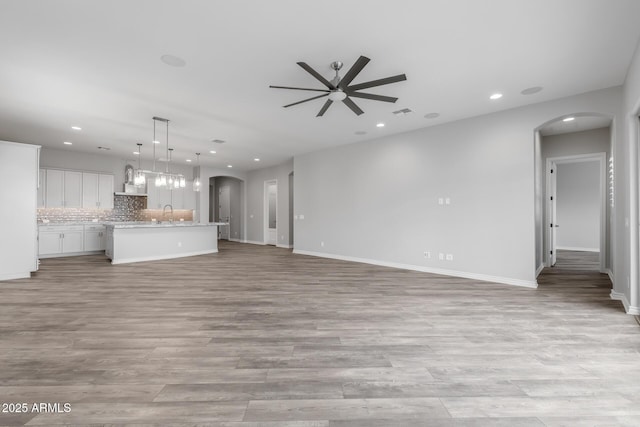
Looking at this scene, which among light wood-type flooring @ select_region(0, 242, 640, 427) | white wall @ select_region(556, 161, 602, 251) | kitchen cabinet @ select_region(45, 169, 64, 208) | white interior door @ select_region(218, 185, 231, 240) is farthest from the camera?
white interior door @ select_region(218, 185, 231, 240)

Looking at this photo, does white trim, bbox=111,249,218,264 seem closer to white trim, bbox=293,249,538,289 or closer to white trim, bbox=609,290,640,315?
white trim, bbox=293,249,538,289

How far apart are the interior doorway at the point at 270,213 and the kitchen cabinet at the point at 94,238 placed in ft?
17.0

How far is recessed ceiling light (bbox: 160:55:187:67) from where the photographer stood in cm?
325

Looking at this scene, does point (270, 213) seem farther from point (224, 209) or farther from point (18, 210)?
point (18, 210)

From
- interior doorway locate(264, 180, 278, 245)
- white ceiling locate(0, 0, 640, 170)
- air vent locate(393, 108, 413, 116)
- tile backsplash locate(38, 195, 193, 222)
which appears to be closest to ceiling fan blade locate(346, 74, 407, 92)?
white ceiling locate(0, 0, 640, 170)

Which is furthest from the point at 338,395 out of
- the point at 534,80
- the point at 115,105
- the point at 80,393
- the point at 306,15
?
the point at 115,105

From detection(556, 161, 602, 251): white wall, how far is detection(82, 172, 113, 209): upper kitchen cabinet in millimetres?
14737

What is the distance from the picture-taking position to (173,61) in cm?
334

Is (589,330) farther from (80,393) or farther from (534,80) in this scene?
(80,393)

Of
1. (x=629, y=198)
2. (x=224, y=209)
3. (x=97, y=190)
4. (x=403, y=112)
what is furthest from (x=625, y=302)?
(x=224, y=209)

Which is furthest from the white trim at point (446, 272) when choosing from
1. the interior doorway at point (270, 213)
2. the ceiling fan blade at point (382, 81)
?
the ceiling fan blade at point (382, 81)

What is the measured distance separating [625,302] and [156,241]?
919 centimetres

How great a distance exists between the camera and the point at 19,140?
22.8 feet

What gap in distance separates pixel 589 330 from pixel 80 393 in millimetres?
4514
